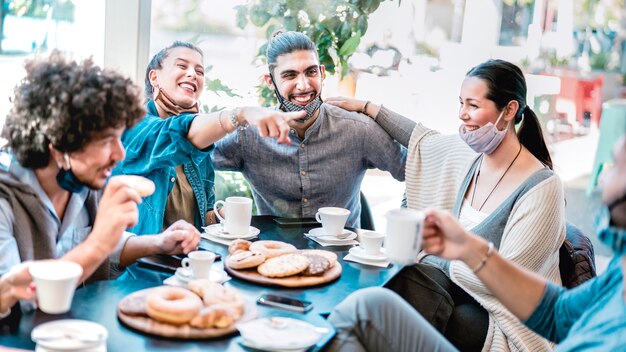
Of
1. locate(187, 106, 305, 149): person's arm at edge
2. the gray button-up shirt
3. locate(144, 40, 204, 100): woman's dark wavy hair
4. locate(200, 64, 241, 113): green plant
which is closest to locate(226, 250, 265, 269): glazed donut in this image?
locate(187, 106, 305, 149): person's arm at edge

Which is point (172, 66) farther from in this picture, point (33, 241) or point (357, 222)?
point (33, 241)

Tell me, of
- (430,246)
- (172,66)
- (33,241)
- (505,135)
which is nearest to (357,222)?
(505,135)

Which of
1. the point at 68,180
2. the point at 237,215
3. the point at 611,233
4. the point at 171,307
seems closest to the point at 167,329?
the point at 171,307

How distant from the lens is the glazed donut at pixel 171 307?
155 cm

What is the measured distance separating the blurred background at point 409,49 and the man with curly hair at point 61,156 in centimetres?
178

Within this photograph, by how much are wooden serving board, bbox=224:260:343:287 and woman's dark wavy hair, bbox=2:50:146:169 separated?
51 cm

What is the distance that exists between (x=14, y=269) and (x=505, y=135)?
1.79 metres

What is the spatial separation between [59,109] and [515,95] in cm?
168

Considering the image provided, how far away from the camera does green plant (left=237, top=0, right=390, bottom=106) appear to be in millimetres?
3629

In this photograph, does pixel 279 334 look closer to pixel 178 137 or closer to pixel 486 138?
pixel 178 137

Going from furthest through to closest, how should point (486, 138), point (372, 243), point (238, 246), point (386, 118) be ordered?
point (386, 118) < point (486, 138) < point (372, 243) < point (238, 246)

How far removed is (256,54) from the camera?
3770 millimetres

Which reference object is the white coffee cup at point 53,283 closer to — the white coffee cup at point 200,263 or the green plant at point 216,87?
the white coffee cup at point 200,263

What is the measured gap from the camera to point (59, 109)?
5.35 feet
